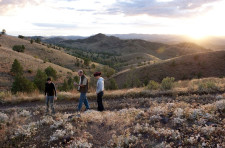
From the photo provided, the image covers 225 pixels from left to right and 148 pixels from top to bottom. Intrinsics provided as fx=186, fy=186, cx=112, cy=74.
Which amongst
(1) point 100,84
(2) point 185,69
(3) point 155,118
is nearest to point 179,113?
(3) point 155,118

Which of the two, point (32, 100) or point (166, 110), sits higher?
point (166, 110)

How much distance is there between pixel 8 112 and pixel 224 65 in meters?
46.2

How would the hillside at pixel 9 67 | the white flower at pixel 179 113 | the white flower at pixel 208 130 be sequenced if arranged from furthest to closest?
the hillside at pixel 9 67 < the white flower at pixel 179 113 < the white flower at pixel 208 130

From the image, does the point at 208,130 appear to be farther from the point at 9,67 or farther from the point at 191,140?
the point at 9,67

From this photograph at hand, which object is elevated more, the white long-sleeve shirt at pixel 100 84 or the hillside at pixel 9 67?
the white long-sleeve shirt at pixel 100 84

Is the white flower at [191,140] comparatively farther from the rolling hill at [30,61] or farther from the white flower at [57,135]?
the rolling hill at [30,61]

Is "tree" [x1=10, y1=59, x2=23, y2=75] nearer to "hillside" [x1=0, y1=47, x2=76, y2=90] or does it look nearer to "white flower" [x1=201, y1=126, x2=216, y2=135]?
"hillside" [x1=0, y1=47, x2=76, y2=90]

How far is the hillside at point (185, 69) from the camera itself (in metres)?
42.2

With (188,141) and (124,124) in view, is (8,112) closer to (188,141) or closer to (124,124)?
(124,124)

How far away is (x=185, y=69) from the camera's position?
44.5 metres

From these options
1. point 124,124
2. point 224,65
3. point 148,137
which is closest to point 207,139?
point 148,137

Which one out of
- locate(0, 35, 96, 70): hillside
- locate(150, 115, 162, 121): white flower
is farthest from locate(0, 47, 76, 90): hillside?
locate(150, 115, 162, 121): white flower

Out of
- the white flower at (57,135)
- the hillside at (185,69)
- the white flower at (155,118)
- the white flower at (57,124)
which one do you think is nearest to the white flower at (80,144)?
the white flower at (57,135)

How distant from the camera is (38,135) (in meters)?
6.38
